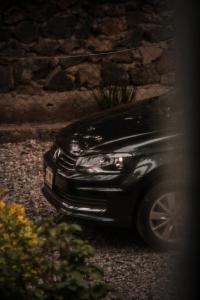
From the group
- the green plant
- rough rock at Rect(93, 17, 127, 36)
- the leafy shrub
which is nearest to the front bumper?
the leafy shrub

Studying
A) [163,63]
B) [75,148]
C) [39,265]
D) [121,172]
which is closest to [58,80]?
[163,63]

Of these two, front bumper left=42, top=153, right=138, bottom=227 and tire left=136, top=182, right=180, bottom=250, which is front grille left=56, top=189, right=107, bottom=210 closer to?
front bumper left=42, top=153, right=138, bottom=227

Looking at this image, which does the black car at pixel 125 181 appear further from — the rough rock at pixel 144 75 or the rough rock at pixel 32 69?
the rough rock at pixel 144 75

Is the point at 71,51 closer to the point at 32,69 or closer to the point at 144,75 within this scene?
Result: the point at 32,69

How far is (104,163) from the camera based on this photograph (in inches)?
185

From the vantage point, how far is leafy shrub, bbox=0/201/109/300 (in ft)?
7.72

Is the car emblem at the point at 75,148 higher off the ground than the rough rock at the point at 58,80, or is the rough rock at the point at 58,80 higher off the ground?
the rough rock at the point at 58,80

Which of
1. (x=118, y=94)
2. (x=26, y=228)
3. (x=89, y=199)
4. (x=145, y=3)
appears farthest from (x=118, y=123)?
(x=145, y=3)

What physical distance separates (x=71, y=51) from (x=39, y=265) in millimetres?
6086

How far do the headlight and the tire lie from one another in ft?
0.92

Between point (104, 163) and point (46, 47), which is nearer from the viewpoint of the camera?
point (104, 163)

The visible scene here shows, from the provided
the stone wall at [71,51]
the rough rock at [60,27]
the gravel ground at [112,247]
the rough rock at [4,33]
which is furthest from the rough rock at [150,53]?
the gravel ground at [112,247]

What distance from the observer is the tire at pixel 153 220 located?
4566 millimetres

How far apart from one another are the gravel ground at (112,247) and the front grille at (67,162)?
1.95ft
